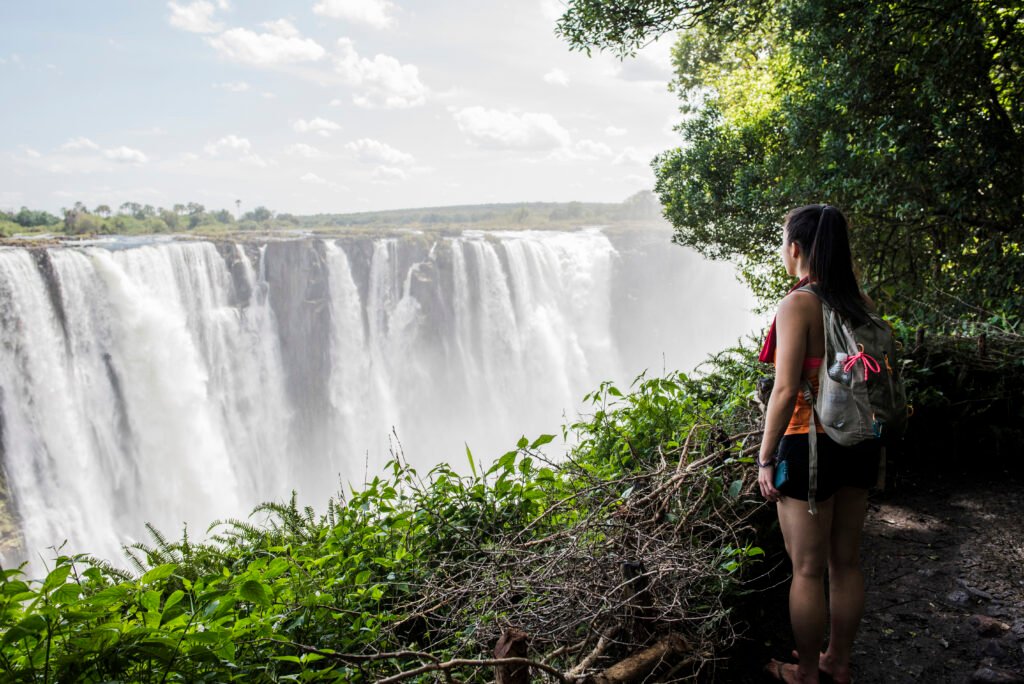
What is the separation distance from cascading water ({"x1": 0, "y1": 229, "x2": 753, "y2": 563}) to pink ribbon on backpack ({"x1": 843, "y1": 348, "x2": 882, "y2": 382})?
45.6 feet

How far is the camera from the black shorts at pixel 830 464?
6.70 ft

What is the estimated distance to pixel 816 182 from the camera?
7.84 meters

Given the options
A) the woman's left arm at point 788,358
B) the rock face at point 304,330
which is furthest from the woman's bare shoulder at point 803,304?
the rock face at point 304,330

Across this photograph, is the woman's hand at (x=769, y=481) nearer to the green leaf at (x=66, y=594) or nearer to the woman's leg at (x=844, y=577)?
the woman's leg at (x=844, y=577)

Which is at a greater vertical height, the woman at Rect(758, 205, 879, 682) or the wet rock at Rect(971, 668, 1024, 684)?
the woman at Rect(758, 205, 879, 682)

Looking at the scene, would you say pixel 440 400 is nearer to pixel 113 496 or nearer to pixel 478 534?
pixel 113 496

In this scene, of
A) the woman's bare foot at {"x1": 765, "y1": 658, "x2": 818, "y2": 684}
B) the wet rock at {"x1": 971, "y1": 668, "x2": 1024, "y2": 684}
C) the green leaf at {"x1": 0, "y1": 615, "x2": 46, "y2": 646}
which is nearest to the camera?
the green leaf at {"x1": 0, "y1": 615, "x2": 46, "y2": 646}

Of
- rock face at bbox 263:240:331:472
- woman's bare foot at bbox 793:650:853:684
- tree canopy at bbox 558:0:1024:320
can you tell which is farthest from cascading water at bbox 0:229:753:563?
woman's bare foot at bbox 793:650:853:684

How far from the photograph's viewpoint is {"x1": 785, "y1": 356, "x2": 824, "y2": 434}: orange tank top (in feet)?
6.74

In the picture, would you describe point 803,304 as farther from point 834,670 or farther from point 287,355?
point 287,355

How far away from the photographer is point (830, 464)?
2.04 meters

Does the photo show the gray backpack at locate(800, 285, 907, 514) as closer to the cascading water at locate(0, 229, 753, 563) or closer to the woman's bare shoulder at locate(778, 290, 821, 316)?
the woman's bare shoulder at locate(778, 290, 821, 316)

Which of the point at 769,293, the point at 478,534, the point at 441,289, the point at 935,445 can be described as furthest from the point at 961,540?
the point at 441,289

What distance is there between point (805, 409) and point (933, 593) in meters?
1.81
